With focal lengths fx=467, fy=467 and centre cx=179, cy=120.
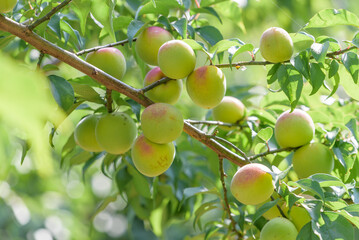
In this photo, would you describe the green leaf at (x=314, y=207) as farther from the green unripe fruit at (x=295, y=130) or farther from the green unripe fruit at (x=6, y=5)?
the green unripe fruit at (x=6, y=5)

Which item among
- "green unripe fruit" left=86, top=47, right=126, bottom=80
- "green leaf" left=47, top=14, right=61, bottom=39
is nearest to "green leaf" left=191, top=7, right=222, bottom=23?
"green unripe fruit" left=86, top=47, right=126, bottom=80

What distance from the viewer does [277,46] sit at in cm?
88

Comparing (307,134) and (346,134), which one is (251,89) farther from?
(307,134)

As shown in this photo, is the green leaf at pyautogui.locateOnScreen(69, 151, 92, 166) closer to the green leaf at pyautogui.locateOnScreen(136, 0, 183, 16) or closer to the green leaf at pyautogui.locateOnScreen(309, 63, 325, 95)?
the green leaf at pyautogui.locateOnScreen(136, 0, 183, 16)

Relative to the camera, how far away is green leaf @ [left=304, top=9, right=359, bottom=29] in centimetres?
90

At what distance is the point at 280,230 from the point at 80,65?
0.48 metres

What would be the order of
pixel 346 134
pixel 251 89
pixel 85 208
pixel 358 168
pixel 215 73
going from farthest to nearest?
1. pixel 85 208
2. pixel 251 89
3. pixel 346 134
4. pixel 358 168
5. pixel 215 73

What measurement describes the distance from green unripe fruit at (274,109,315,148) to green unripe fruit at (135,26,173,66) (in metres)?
0.32

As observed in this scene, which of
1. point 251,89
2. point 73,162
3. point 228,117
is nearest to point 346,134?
point 228,117

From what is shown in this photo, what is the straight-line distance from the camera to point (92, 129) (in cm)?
105

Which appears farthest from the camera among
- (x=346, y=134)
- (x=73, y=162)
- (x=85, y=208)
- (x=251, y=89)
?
(x=85, y=208)

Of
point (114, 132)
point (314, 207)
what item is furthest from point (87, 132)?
point (314, 207)

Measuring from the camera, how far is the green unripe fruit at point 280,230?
84cm

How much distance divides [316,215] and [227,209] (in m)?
0.30
